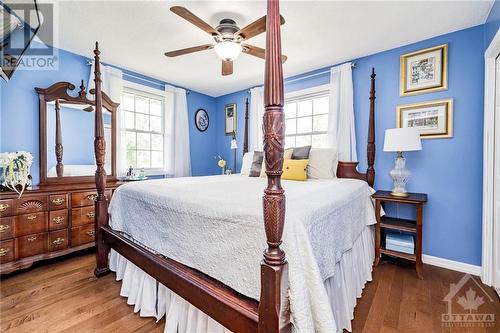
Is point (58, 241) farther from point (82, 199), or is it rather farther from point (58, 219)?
point (82, 199)

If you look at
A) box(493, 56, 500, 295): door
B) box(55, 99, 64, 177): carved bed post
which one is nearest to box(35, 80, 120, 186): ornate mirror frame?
box(55, 99, 64, 177): carved bed post

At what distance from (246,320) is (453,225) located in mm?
2483

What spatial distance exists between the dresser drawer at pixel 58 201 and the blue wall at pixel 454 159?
3593 mm

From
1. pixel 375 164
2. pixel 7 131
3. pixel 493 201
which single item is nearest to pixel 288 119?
pixel 375 164

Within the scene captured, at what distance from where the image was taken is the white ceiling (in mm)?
1972

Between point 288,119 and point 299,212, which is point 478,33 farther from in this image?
point 299,212

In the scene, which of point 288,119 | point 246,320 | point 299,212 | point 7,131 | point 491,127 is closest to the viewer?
point 246,320

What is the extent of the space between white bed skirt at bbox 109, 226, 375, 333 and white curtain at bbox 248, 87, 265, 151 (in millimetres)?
2213

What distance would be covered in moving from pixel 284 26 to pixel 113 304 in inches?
111

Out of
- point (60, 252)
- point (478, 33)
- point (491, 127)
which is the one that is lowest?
point (60, 252)

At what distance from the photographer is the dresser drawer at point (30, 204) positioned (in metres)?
2.23

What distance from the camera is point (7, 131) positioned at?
7.98ft

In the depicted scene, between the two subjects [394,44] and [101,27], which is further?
[394,44]

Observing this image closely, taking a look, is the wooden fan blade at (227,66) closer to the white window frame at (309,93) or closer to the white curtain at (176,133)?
the white window frame at (309,93)
